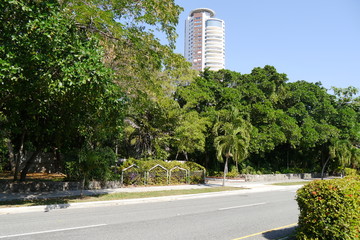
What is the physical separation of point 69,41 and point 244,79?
89.8ft

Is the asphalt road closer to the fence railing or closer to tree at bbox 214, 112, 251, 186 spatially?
the fence railing

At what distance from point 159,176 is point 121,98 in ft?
27.7

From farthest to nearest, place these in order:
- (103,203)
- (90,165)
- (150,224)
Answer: (90,165)
(103,203)
(150,224)

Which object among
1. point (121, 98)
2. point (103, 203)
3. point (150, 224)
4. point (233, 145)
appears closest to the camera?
point (150, 224)

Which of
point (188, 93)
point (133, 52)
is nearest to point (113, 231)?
point (133, 52)

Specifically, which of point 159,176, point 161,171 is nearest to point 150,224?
point 159,176

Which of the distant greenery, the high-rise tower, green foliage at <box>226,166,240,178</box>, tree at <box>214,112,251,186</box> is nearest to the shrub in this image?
the distant greenery

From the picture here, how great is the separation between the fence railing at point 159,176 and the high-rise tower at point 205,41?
134 metres

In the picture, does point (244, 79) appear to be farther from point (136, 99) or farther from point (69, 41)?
point (69, 41)

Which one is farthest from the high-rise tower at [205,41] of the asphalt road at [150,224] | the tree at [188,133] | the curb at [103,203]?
the asphalt road at [150,224]

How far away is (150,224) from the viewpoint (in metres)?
8.49

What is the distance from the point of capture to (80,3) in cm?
1158

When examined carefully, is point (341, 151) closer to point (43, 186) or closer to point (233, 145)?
point (233, 145)

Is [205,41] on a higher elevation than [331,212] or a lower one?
higher
